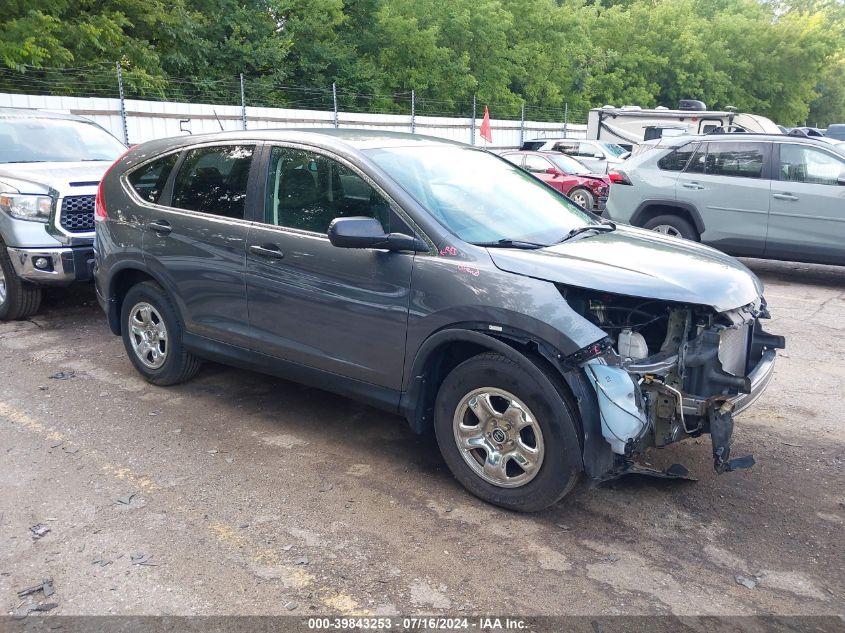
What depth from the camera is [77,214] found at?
22.8ft

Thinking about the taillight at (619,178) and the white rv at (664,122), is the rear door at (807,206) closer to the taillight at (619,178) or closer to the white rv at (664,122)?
the taillight at (619,178)

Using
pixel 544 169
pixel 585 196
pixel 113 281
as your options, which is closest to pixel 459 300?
pixel 113 281

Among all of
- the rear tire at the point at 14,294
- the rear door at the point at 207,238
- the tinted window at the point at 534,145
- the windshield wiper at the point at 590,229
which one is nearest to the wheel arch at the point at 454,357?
the windshield wiper at the point at 590,229

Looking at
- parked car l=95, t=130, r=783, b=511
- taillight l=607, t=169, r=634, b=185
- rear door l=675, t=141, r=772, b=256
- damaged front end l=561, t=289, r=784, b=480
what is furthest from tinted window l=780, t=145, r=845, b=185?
damaged front end l=561, t=289, r=784, b=480

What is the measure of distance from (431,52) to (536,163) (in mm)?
15746

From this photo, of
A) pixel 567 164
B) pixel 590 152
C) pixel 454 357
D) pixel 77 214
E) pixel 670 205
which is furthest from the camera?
pixel 590 152

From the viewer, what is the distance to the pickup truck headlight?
Answer: 6.84 meters

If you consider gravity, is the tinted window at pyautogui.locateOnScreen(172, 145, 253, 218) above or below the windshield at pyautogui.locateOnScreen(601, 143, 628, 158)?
above

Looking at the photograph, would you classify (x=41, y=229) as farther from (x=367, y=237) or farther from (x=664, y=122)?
(x=664, y=122)

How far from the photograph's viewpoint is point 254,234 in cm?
466

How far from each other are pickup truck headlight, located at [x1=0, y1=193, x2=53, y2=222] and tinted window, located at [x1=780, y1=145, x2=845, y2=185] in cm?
792

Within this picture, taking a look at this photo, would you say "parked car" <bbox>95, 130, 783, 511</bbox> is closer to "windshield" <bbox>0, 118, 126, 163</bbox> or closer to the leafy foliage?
"windshield" <bbox>0, 118, 126, 163</bbox>

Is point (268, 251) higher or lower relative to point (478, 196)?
lower

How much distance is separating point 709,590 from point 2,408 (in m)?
4.52
